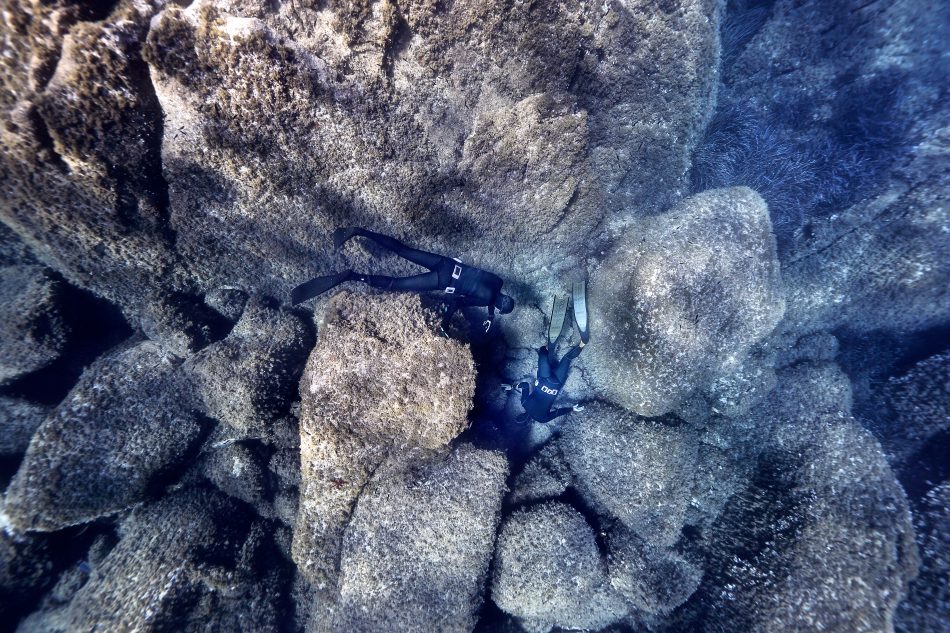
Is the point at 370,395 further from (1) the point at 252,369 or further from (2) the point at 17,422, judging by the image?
(2) the point at 17,422

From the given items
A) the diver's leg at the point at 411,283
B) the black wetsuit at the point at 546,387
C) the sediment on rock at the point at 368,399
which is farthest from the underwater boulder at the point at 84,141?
the black wetsuit at the point at 546,387

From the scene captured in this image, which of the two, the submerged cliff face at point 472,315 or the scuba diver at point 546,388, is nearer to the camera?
the submerged cliff face at point 472,315

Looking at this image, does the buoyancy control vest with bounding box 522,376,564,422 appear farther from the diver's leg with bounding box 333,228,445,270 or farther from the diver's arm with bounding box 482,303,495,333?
the diver's leg with bounding box 333,228,445,270

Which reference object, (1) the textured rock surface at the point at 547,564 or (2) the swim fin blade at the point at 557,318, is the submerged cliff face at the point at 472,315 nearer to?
(1) the textured rock surface at the point at 547,564

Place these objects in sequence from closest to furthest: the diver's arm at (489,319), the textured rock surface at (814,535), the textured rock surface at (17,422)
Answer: the textured rock surface at (814,535) → the diver's arm at (489,319) → the textured rock surface at (17,422)

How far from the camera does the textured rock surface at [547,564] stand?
4086 mm

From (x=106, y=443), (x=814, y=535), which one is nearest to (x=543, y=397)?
(x=814, y=535)

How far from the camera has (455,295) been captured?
4.30 meters

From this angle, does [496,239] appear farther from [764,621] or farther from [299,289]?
[764,621]

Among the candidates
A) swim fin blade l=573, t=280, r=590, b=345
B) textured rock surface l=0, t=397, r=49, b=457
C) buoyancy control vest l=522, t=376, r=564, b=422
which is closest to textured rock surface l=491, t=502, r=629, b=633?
buoyancy control vest l=522, t=376, r=564, b=422

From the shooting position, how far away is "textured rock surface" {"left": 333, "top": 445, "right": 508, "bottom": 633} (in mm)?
3533

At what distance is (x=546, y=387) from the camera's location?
4.90 metres

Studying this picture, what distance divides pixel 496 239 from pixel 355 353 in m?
2.16

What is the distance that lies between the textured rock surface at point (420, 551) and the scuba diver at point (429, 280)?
1.75 metres
